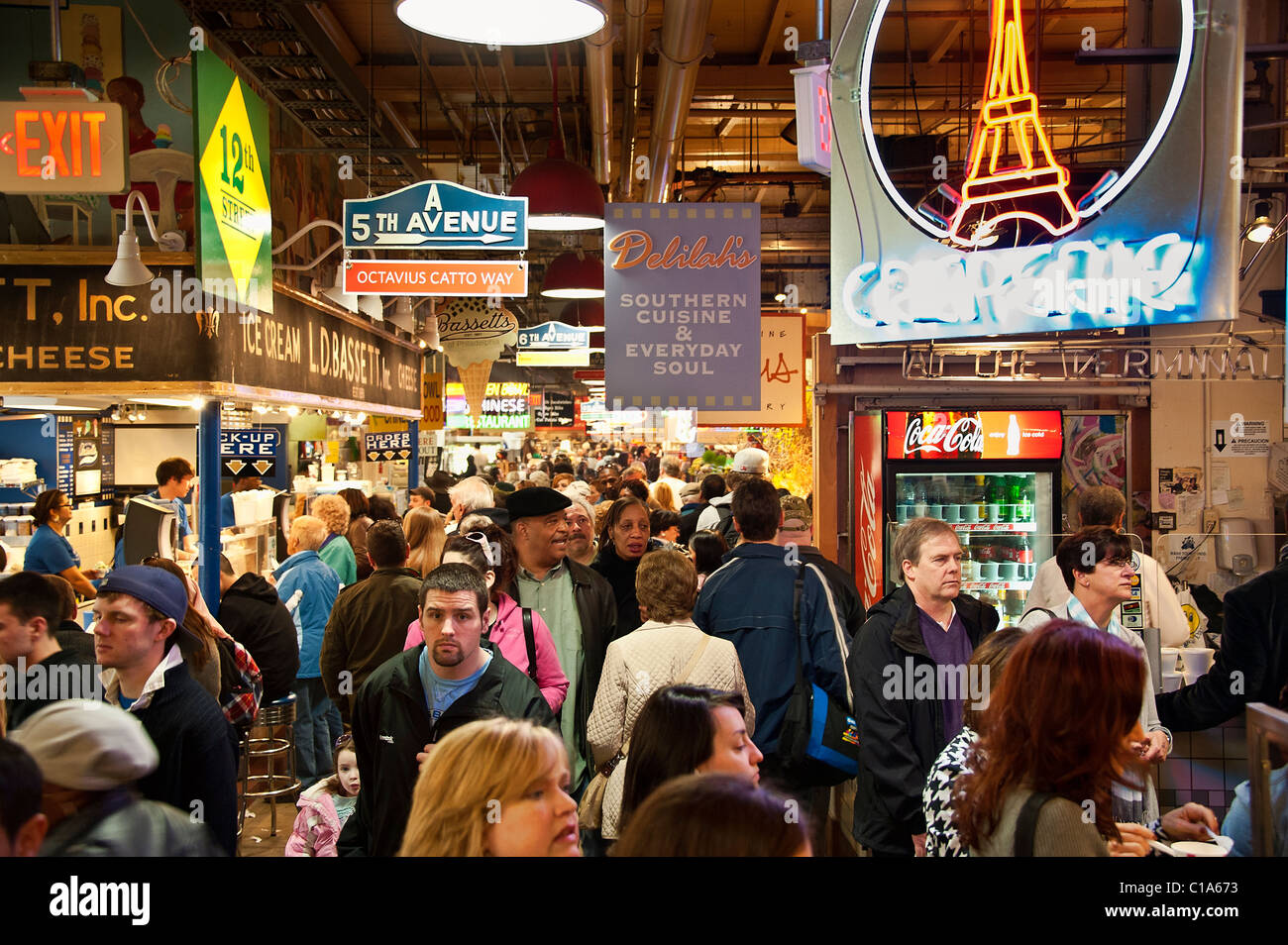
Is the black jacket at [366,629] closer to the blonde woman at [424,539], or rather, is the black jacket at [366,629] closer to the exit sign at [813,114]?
the blonde woman at [424,539]

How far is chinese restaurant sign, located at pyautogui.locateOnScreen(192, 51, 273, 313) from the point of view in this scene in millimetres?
5285

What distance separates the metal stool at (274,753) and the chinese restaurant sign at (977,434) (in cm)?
516

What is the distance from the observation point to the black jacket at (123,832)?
2.33 meters

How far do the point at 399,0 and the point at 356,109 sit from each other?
4.84m

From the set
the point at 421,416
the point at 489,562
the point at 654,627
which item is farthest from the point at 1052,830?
→ the point at 421,416

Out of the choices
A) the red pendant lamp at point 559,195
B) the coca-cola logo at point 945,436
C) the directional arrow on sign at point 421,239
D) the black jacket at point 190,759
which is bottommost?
the black jacket at point 190,759

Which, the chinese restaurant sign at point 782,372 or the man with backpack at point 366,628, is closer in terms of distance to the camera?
the man with backpack at point 366,628

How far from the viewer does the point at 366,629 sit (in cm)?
562

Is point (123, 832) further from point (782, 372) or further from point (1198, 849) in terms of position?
point (782, 372)

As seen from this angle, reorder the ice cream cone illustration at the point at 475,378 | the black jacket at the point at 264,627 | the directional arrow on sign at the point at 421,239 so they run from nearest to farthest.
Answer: the black jacket at the point at 264,627 < the directional arrow on sign at the point at 421,239 < the ice cream cone illustration at the point at 475,378

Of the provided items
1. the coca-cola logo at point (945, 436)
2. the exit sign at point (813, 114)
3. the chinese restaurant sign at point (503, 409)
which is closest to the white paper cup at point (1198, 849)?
the exit sign at point (813, 114)

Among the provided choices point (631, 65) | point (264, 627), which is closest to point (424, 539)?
point (264, 627)
